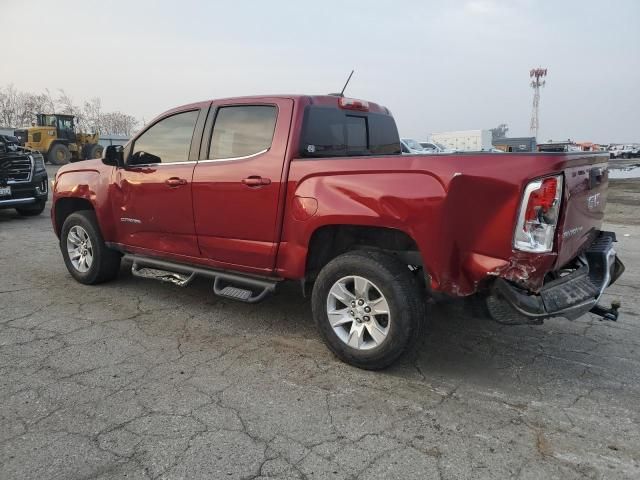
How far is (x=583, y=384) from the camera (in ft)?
11.1

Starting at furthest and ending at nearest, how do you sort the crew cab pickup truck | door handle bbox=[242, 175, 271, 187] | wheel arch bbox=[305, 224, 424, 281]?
door handle bbox=[242, 175, 271, 187] → wheel arch bbox=[305, 224, 424, 281] → the crew cab pickup truck

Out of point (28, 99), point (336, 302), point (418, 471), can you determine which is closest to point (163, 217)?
point (336, 302)

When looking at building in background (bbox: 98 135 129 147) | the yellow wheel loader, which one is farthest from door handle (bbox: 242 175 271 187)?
building in background (bbox: 98 135 129 147)

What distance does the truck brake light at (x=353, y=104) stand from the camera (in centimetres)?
435

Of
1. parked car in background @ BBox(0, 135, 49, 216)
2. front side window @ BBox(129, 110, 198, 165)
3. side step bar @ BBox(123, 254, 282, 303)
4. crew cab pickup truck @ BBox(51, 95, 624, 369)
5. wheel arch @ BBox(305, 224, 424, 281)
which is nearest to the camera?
crew cab pickup truck @ BBox(51, 95, 624, 369)

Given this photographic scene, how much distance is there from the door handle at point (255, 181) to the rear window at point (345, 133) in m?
0.35

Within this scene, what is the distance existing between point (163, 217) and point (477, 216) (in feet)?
9.65

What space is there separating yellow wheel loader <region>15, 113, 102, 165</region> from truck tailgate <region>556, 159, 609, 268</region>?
2668cm

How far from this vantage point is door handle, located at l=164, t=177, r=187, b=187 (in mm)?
4523

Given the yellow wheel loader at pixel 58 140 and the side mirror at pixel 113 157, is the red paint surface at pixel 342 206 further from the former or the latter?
the yellow wheel loader at pixel 58 140

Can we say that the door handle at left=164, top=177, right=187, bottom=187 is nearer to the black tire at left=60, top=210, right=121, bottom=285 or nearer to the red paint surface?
the red paint surface

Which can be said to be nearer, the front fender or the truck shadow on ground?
the truck shadow on ground

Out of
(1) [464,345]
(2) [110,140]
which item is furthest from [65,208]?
(2) [110,140]

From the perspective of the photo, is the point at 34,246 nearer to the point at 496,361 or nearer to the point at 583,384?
the point at 496,361
